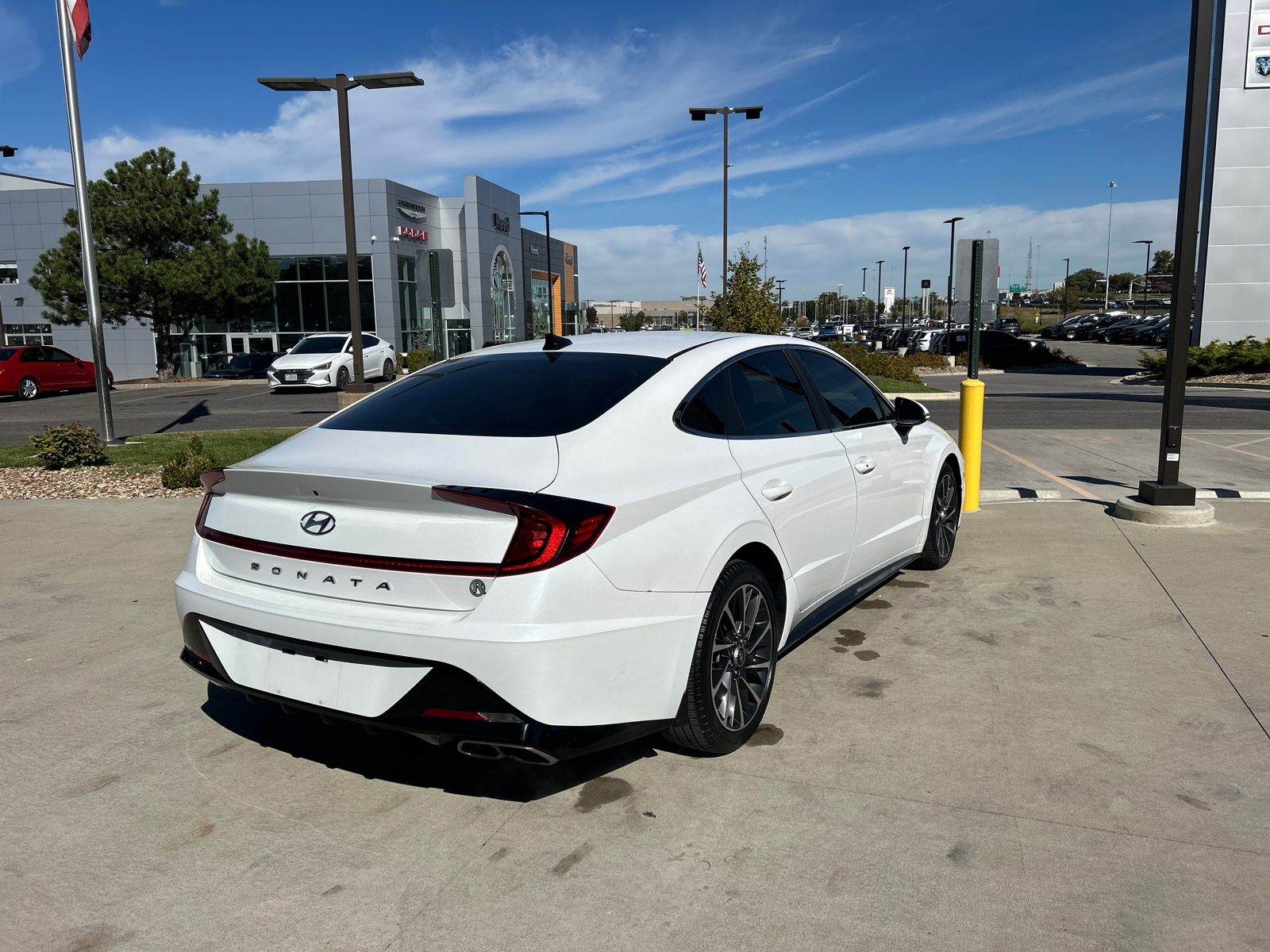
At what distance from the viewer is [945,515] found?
6578 millimetres

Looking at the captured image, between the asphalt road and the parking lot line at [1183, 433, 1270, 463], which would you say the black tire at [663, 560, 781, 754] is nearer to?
the parking lot line at [1183, 433, 1270, 463]

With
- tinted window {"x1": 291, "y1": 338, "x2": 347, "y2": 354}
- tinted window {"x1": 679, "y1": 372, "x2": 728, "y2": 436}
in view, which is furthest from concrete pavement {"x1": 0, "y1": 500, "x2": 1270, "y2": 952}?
tinted window {"x1": 291, "y1": 338, "x2": 347, "y2": 354}

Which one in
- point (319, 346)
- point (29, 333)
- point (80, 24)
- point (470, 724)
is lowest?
point (470, 724)

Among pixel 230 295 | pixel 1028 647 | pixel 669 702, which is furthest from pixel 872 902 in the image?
pixel 230 295

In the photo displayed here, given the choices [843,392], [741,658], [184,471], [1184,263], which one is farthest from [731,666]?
[184,471]

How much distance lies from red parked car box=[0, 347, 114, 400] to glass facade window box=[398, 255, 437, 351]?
648 inches

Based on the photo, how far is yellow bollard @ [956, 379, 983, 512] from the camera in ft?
26.6

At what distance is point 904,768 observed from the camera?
366 cm

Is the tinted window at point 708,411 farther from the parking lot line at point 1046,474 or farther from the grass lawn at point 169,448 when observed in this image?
the grass lawn at point 169,448

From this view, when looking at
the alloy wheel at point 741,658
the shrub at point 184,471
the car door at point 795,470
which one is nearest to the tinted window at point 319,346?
the shrub at point 184,471

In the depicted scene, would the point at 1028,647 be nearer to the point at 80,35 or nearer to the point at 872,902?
the point at 872,902

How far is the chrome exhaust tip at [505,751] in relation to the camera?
296 centimetres

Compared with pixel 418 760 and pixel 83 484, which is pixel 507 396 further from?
pixel 83 484

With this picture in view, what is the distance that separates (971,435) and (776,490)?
4.93 metres
